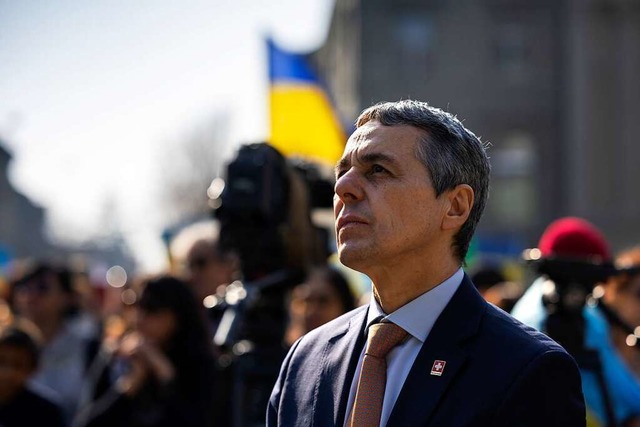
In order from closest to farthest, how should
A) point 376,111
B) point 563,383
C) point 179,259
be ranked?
point 563,383 < point 376,111 < point 179,259

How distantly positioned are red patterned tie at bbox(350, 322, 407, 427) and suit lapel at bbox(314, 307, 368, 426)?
80 millimetres

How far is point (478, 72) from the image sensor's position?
3403cm

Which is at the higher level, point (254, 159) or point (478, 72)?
point (254, 159)

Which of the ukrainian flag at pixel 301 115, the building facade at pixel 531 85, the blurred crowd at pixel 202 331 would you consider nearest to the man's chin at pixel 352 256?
the blurred crowd at pixel 202 331

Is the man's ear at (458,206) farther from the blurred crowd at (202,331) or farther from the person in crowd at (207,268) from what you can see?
the person in crowd at (207,268)

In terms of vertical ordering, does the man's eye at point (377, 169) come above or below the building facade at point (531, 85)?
above

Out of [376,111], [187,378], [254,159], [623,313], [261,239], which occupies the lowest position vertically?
[187,378]

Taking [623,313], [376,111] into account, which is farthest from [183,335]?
[376,111]

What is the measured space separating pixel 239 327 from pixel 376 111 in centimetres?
211

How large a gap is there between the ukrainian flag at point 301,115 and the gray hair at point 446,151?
5.98m

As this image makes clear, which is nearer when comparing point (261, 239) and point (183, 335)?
point (261, 239)

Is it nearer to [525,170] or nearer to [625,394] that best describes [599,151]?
[525,170]

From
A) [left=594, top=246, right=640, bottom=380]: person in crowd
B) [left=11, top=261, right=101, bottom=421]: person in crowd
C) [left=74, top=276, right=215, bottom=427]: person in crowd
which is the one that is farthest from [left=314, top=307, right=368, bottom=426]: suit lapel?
[left=11, top=261, right=101, bottom=421]: person in crowd

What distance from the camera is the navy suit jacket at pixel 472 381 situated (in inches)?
102
